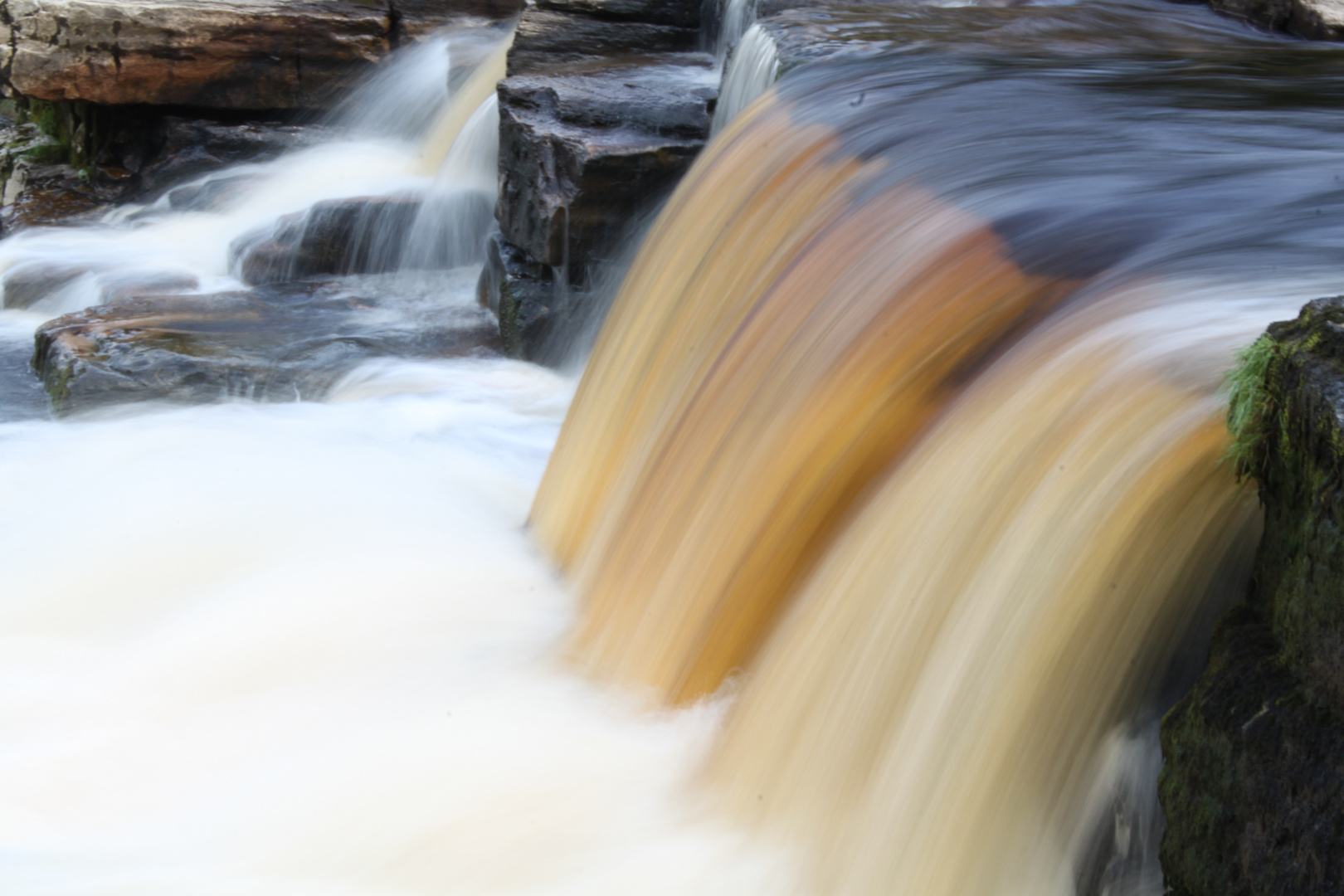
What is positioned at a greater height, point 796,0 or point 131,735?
point 796,0

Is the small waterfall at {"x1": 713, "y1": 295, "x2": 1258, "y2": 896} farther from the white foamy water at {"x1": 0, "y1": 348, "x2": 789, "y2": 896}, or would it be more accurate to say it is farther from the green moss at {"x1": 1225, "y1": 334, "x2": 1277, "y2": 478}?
the white foamy water at {"x1": 0, "y1": 348, "x2": 789, "y2": 896}

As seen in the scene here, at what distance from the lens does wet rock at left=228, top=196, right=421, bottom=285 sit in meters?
6.31

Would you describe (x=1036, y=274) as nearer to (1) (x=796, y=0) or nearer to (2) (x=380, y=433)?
(2) (x=380, y=433)

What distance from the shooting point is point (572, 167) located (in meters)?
4.99

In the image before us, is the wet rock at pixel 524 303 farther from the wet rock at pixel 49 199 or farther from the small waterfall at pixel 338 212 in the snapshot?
the wet rock at pixel 49 199

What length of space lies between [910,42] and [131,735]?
3.31 meters

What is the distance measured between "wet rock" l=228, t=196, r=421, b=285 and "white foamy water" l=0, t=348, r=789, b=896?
2.10 metres

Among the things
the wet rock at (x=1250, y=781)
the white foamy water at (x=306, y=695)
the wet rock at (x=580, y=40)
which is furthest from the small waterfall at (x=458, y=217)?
the wet rock at (x=1250, y=781)

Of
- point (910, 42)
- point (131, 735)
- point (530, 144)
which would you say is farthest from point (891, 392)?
point (530, 144)

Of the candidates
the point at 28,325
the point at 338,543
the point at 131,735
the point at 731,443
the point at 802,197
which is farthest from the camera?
the point at 28,325

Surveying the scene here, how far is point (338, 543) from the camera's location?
351 cm

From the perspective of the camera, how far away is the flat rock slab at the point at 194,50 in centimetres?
739

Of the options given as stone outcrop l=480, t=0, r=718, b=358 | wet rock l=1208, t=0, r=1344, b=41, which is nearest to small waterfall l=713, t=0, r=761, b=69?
stone outcrop l=480, t=0, r=718, b=358

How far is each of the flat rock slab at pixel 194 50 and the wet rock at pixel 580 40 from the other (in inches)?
87.3
